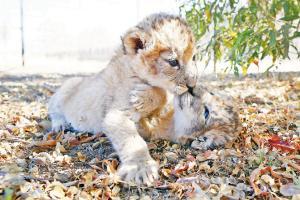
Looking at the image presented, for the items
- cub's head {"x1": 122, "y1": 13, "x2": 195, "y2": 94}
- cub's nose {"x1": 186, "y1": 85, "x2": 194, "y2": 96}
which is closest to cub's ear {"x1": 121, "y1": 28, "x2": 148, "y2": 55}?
cub's head {"x1": 122, "y1": 13, "x2": 195, "y2": 94}

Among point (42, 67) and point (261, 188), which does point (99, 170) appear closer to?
point (261, 188)

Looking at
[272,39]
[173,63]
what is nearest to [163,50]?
[173,63]

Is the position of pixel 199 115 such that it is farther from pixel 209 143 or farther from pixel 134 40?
pixel 134 40

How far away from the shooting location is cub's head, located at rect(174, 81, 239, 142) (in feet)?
10.2

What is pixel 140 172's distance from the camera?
250 cm

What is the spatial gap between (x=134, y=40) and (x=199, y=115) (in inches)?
28.7

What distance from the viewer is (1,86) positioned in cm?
692

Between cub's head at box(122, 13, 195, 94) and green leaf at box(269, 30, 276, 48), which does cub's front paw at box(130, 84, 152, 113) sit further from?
green leaf at box(269, 30, 276, 48)

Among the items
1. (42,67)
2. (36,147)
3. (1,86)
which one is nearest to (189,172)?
(36,147)

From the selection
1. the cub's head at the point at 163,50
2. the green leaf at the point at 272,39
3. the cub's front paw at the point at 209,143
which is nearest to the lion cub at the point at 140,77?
the cub's head at the point at 163,50

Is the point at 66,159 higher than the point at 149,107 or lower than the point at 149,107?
lower

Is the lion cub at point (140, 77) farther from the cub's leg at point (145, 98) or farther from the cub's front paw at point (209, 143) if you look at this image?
the cub's front paw at point (209, 143)

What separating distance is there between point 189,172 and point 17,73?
7.39 m

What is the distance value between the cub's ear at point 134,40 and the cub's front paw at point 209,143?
0.79 metres
